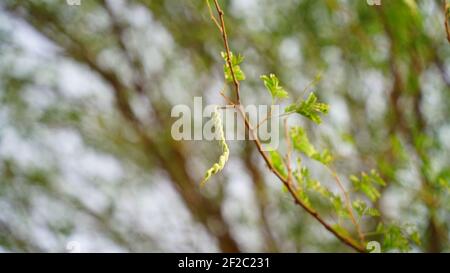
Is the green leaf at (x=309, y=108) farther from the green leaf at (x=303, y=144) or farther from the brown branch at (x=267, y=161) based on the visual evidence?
the green leaf at (x=303, y=144)

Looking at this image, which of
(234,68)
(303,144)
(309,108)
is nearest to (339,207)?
(303,144)

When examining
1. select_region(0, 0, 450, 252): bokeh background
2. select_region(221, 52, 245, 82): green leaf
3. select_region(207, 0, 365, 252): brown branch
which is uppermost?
select_region(0, 0, 450, 252): bokeh background

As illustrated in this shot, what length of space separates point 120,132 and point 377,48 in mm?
1451

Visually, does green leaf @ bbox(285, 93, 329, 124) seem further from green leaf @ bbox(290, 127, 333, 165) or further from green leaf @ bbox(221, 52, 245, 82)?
green leaf @ bbox(290, 127, 333, 165)

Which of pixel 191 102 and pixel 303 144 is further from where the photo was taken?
pixel 191 102

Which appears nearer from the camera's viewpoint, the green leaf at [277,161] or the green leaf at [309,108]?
the green leaf at [309,108]

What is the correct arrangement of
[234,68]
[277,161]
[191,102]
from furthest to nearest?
[191,102]
[277,161]
[234,68]

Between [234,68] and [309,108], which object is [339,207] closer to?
[309,108]

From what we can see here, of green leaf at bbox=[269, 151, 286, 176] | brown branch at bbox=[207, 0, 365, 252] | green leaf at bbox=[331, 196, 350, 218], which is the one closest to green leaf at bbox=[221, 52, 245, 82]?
brown branch at bbox=[207, 0, 365, 252]

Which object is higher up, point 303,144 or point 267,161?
point 303,144

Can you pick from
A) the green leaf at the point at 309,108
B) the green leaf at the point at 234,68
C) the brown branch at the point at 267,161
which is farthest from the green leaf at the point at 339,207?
the green leaf at the point at 234,68

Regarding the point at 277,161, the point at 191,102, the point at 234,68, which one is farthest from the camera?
the point at 191,102

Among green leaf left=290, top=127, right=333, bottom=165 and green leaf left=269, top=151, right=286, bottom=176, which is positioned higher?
green leaf left=290, top=127, right=333, bottom=165

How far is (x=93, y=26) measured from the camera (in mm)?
2383
